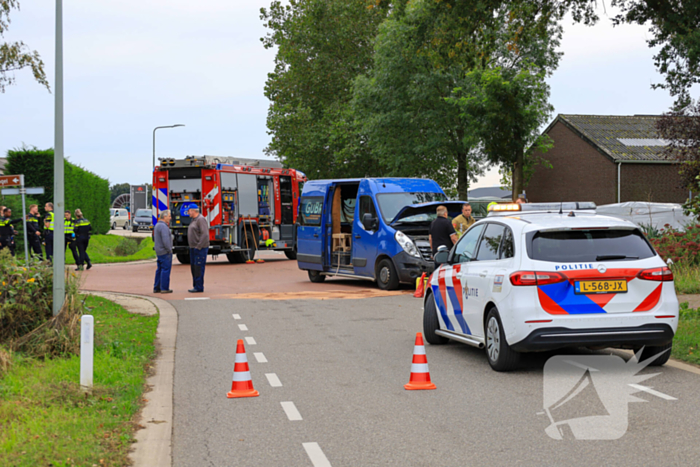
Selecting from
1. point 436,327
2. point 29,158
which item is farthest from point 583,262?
point 29,158

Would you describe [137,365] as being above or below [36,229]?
below

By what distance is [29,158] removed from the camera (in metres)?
31.8

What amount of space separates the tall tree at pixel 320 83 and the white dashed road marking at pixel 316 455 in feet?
142

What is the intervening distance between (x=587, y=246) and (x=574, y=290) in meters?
0.52

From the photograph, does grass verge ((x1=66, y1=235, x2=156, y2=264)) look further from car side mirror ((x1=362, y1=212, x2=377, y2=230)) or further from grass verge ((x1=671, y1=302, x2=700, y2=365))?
grass verge ((x1=671, y1=302, x2=700, y2=365))

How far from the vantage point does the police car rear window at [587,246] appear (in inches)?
314

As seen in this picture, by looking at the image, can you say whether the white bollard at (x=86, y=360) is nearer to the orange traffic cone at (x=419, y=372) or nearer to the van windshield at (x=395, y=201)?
the orange traffic cone at (x=419, y=372)

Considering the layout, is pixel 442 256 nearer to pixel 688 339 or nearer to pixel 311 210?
pixel 688 339

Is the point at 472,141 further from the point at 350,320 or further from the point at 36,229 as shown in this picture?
the point at 350,320

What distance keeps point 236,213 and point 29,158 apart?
10128 millimetres

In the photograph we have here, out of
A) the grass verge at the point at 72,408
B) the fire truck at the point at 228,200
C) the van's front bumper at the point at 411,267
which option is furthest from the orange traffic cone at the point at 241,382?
the fire truck at the point at 228,200

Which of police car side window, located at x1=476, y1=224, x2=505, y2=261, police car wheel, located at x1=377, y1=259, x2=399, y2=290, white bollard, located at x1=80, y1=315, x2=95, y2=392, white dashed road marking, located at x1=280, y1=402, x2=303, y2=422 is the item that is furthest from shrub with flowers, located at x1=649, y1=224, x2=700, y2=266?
white bollard, located at x1=80, y1=315, x2=95, y2=392

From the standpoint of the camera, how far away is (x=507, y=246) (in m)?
8.44

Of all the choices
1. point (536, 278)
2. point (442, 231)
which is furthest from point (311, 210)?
point (536, 278)
